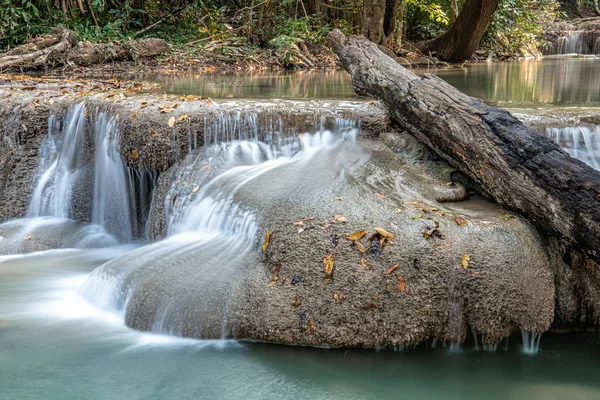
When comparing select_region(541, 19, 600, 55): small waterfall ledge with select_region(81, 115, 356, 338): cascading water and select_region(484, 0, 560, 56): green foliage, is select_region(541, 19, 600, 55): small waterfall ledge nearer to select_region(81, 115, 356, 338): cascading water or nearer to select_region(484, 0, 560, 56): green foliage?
select_region(484, 0, 560, 56): green foliage

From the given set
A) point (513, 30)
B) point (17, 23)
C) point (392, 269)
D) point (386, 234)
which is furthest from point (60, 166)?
point (513, 30)

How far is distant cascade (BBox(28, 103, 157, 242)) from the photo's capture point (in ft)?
20.2

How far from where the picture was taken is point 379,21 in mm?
14852

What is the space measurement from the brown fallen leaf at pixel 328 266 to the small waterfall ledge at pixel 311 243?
0.10 feet

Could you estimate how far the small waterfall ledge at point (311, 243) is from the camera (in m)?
3.87

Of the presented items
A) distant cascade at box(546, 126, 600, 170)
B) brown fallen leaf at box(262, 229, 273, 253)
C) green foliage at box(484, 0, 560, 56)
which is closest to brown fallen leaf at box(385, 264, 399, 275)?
brown fallen leaf at box(262, 229, 273, 253)

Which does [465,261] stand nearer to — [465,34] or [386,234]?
[386,234]

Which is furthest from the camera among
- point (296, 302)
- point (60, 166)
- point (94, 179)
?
point (60, 166)

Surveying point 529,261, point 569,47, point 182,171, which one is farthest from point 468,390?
point 569,47

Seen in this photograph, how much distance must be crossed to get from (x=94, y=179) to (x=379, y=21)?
1019cm

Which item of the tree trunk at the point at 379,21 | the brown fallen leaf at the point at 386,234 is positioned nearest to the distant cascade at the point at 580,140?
the brown fallen leaf at the point at 386,234

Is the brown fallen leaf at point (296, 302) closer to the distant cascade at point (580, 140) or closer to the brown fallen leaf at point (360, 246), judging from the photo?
the brown fallen leaf at point (360, 246)

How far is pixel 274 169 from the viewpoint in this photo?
5207 millimetres

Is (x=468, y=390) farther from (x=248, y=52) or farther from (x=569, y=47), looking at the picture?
(x=569, y=47)
